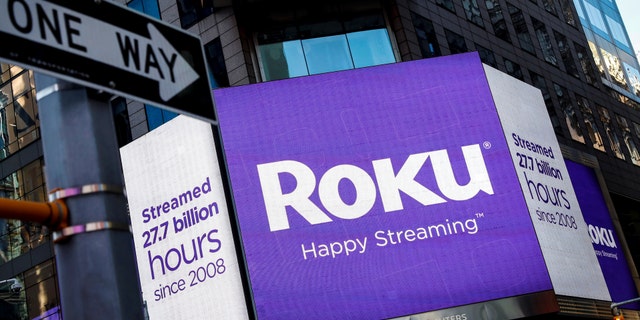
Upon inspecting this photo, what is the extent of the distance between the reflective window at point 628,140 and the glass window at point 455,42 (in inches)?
651

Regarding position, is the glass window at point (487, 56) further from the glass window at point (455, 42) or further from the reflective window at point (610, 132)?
the reflective window at point (610, 132)

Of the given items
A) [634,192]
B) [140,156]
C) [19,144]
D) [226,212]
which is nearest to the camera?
[226,212]

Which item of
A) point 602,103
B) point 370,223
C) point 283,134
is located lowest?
point 370,223

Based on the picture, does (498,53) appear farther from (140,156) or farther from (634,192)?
(140,156)

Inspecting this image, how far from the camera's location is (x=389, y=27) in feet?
137

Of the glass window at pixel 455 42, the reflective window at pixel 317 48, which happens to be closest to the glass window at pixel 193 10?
the reflective window at pixel 317 48

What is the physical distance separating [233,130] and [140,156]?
4.93 m

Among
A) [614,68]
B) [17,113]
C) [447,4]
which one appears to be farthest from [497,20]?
[17,113]

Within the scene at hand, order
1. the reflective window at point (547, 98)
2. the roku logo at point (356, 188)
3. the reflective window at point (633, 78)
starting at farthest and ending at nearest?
the reflective window at point (633, 78) < the reflective window at point (547, 98) < the roku logo at point (356, 188)

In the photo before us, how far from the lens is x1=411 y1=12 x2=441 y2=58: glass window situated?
42.3 meters

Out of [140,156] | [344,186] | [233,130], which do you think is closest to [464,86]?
[344,186]

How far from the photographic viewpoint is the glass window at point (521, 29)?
5041cm

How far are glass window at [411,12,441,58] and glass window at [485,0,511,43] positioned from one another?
613 centimetres

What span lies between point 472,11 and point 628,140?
16.2m
